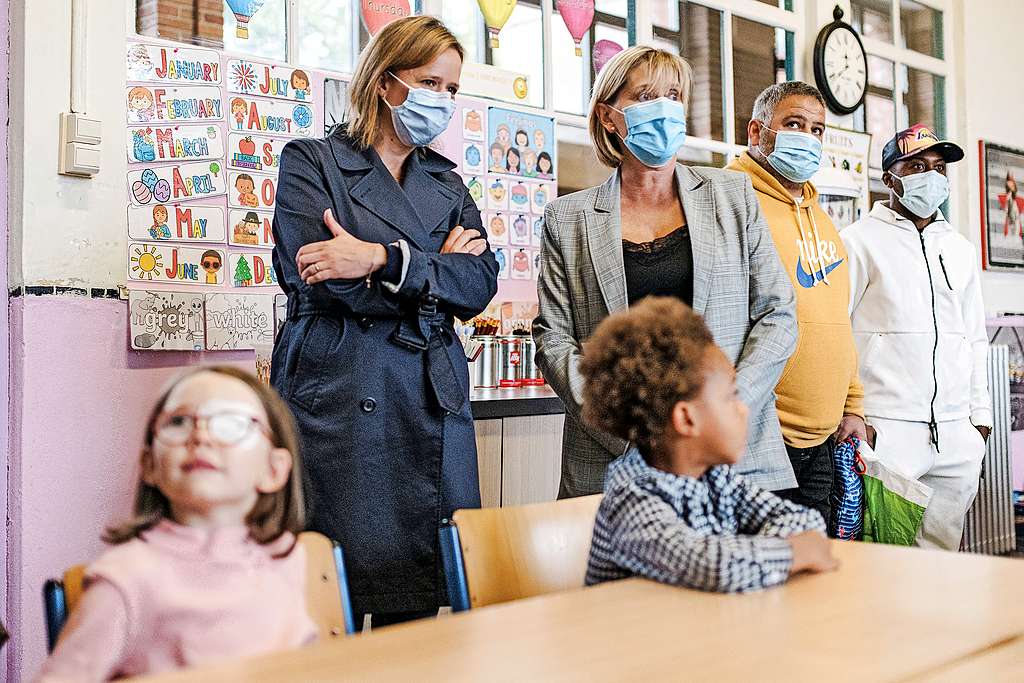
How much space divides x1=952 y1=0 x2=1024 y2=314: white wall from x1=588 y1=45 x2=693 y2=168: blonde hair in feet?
12.2

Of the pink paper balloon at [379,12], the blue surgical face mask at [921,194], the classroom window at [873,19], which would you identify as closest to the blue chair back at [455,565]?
the pink paper balloon at [379,12]

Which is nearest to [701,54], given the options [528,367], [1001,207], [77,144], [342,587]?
[528,367]

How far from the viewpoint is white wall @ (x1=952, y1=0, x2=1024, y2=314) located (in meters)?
5.51

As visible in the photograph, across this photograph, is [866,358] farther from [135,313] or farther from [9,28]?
[9,28]

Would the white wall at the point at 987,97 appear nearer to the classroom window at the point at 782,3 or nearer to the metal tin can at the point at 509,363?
the classroom window at the point at 782,3

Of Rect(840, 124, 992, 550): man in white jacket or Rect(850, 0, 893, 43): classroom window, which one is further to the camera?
Rect(850, 0, 893, 43): classroom window

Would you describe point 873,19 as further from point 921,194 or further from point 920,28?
point 921,194

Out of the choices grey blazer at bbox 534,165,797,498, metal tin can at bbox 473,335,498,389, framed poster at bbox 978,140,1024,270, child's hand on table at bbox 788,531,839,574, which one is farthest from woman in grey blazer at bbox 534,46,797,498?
framed poster at bbox 978,140,1024,270

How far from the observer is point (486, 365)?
338 cm

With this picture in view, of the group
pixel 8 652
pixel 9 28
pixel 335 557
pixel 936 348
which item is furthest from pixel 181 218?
pixel 936 348

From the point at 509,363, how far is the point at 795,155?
3.83 ft

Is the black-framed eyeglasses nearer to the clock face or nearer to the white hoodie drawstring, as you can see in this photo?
the white hoodie drawstring

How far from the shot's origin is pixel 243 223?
291cm

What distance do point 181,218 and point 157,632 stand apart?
1.89 meters
